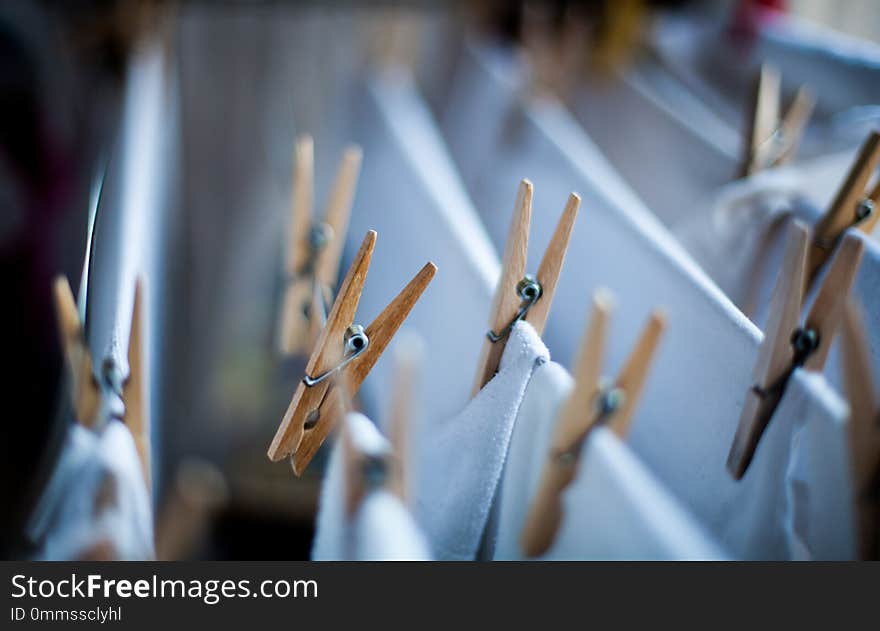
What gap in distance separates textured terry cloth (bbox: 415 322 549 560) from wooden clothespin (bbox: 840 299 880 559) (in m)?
0.15

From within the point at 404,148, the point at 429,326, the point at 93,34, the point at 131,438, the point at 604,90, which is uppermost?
the point at 93,34

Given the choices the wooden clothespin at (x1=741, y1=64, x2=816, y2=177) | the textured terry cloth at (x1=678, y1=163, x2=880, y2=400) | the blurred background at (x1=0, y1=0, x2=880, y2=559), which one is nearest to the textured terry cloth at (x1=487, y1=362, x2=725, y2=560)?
the textured terry cloth at (x1=678, y1=163, x2=880, y2=400)

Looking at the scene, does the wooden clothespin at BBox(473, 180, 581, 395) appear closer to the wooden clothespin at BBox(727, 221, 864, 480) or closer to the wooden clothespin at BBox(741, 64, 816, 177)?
the wooden clothespin at BBox(727, 221, 864, 480)

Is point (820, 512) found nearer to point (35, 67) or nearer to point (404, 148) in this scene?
point (404, 148)

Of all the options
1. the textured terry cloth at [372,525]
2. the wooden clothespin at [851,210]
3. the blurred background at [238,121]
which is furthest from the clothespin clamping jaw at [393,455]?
the blurred background at [238,121]

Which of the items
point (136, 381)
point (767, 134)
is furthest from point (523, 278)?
point (767, 134)

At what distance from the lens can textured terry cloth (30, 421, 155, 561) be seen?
1.17ft

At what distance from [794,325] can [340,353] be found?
0.85 feet

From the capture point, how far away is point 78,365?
405 mm

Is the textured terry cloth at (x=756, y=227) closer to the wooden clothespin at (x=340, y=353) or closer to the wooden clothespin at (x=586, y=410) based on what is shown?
the wooden clothespin at (x=586, y=410)

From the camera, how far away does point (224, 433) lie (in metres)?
1.22

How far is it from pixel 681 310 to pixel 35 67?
110 cm
